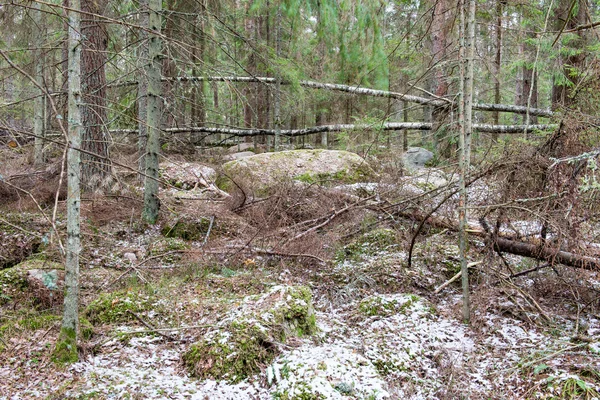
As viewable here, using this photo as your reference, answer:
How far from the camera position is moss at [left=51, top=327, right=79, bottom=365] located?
3.10 m

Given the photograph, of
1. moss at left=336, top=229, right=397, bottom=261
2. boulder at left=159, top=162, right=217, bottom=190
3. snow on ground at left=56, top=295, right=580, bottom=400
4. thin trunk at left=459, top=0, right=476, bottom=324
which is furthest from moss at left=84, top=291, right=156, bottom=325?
boulder at left=159, top=162, right=217, bottom=190

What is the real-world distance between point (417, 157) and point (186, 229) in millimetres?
7780

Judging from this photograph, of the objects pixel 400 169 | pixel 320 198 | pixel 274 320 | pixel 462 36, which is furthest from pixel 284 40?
pixel 274 320

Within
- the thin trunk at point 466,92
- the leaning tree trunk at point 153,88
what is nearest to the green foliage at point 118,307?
the leaning tree trunk at point 153,88

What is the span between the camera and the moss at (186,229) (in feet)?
21.5

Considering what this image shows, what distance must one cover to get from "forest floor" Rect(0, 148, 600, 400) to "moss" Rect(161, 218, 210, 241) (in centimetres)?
2

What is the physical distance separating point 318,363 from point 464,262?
6.27ft

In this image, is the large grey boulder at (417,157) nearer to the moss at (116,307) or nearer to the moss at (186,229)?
the moss at (186,229)

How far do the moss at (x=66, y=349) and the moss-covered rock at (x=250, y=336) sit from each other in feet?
2.94

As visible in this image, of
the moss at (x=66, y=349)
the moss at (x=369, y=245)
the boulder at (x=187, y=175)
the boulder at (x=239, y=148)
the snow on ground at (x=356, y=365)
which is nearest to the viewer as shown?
the snow on ground at (x=356, y=365)

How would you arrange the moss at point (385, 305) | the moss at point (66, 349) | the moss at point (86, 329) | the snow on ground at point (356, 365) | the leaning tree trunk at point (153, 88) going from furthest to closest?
the leaning tree trunk at point (153, 88)
the moss at point (385, 305)
the moss at point (86, 329)
the moss at point (66, 349)
the snow on ground at point (356, 365)

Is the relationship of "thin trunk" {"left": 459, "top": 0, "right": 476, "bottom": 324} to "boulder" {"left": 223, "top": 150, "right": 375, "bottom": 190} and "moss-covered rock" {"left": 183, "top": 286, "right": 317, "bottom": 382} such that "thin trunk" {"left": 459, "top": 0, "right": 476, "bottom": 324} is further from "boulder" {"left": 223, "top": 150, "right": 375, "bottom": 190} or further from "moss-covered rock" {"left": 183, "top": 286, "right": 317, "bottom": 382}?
"boulder" {"left": 223, "top": 150, "right": 375, "bottom": 190}

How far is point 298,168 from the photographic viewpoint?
29.2 feet

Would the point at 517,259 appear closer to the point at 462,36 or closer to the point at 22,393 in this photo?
the point at 462,36
